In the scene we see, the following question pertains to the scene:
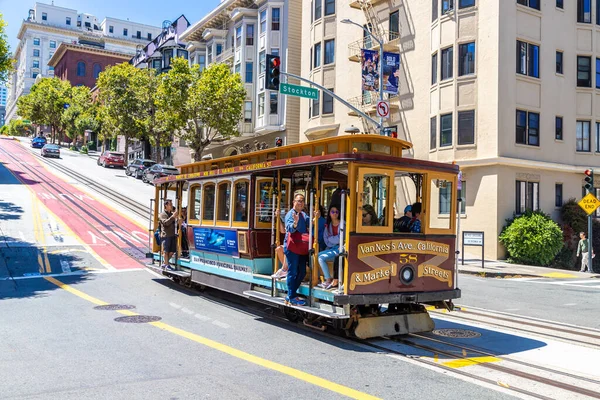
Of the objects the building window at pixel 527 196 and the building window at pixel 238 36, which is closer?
the building window at pixel 527 196

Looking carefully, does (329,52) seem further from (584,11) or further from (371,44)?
(584,11)

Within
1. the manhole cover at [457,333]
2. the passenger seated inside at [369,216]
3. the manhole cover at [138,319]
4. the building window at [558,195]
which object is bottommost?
the manhole cover at [457,333]

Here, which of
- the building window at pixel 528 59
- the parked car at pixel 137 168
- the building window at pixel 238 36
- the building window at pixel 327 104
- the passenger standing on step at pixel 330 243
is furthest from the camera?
the parked car at pixel 137 168

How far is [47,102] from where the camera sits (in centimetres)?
8256

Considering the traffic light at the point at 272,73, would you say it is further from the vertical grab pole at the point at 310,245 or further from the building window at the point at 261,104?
the building window at the point at 261,104

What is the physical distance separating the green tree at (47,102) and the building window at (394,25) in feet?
207

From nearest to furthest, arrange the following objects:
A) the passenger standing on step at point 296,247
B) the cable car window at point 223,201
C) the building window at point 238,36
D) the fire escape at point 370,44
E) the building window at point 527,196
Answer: the passenger standing on step at point 296,247
the cable car window at point 223,201
the building window at point 527,196
the fire escape at point 370,44
the building window at point 238,36

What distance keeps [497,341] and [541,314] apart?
3.42 m

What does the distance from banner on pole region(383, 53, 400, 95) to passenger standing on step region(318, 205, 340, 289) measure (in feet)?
53.5

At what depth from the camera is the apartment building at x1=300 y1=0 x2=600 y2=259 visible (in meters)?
25.0

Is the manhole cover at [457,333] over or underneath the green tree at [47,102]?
underneath

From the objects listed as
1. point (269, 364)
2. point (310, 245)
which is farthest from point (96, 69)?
point (269, 364)

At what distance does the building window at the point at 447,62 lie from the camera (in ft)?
87.9

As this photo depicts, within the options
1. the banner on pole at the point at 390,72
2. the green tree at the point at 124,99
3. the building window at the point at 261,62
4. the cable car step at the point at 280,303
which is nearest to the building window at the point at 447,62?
the banner on pole at the point at 390,72
